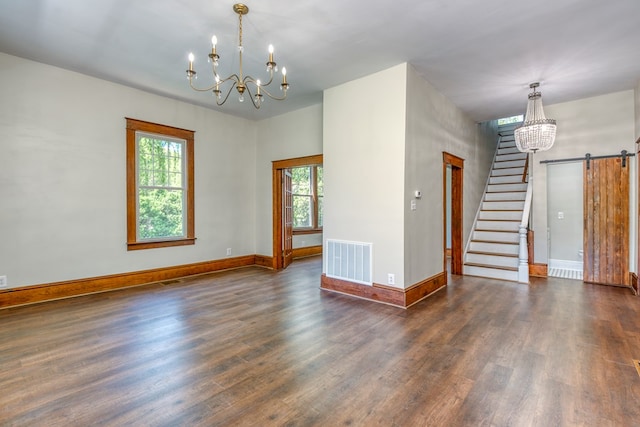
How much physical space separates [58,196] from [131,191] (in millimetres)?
874

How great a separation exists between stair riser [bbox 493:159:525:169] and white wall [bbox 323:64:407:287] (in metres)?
5.00

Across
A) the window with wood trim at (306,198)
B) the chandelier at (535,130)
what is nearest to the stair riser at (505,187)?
the chandelier at (535,130)

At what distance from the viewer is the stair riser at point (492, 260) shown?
213 inches

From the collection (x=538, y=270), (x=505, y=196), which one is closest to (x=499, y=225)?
(x=505, y=196)

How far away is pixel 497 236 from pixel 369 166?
339 centimetres

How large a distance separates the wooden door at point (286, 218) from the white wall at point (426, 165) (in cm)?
288

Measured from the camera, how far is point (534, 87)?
4.51 metres

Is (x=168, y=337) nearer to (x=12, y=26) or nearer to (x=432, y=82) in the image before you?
(x=12, y=26)

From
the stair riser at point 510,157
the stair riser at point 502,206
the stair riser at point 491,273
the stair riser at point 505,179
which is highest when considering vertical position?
the stair riser at point 510,157

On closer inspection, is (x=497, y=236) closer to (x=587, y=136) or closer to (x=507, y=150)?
(x=587, y=136)

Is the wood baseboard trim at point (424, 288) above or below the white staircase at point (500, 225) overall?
below

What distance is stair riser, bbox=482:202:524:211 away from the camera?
20.6 feet

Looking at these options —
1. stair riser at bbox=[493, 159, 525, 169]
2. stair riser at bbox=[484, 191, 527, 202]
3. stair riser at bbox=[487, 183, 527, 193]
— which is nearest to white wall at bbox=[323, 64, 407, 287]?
stair riser at bbox=[484, 191, 527, 202]

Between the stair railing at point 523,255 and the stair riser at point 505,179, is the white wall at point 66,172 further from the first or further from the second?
the stair riser at point 505,179
